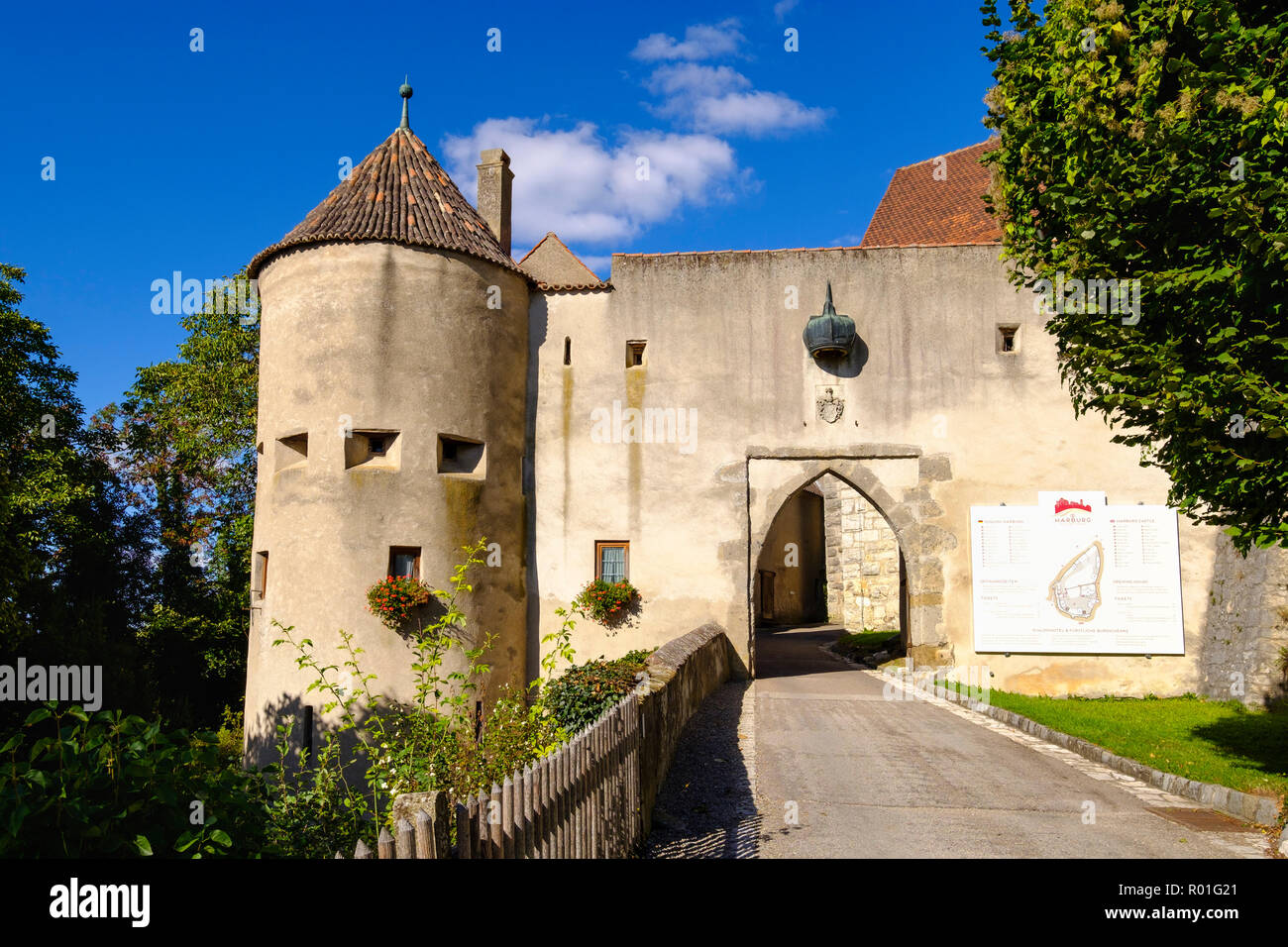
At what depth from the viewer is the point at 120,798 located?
10.6 ft

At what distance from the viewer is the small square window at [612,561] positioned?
15.7 m

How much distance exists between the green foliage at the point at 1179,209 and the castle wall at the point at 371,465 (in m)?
9.77

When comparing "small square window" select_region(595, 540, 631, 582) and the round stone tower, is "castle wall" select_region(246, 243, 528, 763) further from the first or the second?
"small square window" select_region(595, 540, 631, 582)

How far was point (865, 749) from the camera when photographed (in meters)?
9.24

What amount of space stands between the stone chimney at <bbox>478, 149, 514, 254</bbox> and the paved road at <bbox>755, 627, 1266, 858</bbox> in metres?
10.7

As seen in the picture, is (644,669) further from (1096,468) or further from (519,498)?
(1096,468)

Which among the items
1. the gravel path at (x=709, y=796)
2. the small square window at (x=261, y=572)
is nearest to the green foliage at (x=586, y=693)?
the gravel path at (x=709, y=796)

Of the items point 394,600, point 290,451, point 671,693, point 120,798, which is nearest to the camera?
point 120,798

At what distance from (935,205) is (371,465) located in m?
15.9

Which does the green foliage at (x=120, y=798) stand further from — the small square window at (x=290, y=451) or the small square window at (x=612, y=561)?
the small square window at (x=612, y=561)

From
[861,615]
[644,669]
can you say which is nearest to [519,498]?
[644,669]

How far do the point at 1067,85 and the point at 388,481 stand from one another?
1078cm

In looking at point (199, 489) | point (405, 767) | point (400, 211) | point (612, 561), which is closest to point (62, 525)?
point (199, 489)

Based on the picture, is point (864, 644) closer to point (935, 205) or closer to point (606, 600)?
point (606, 600)
